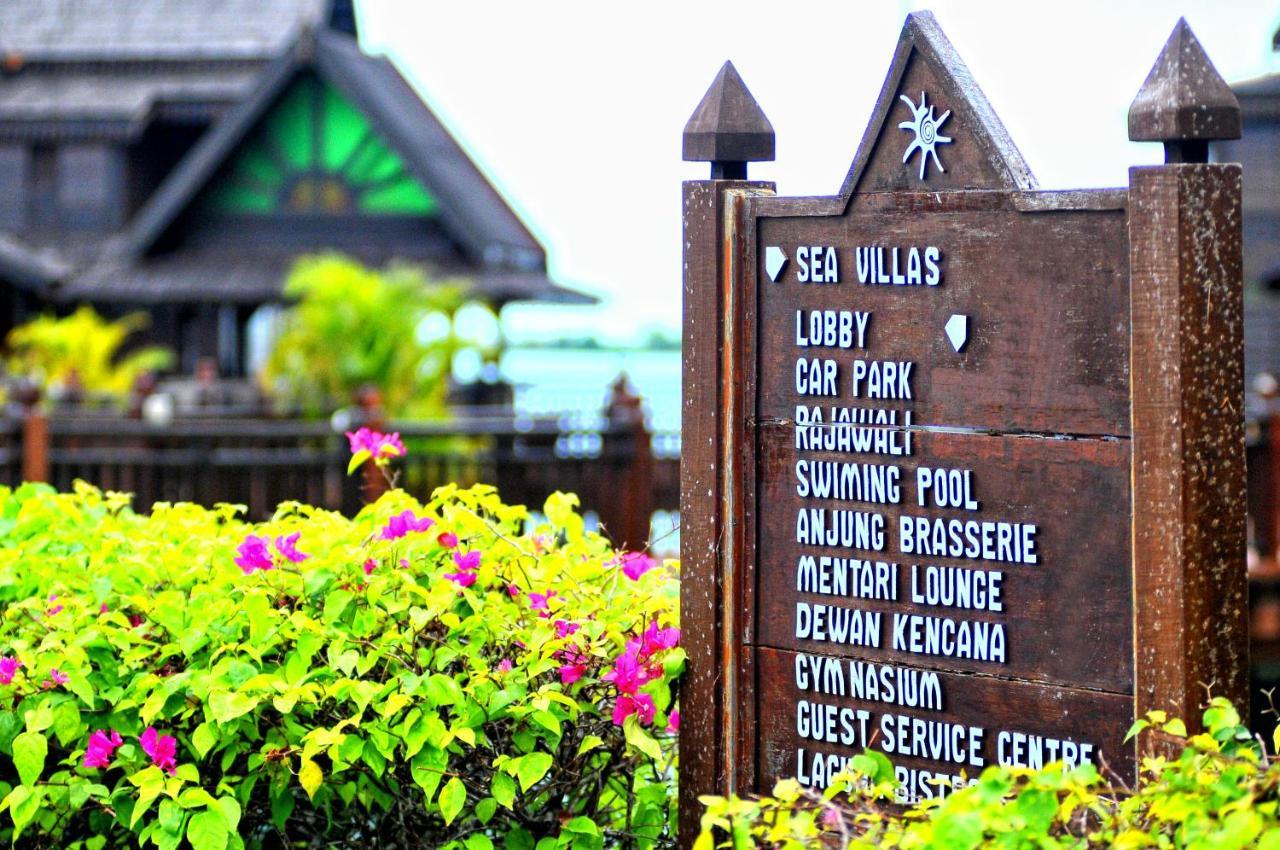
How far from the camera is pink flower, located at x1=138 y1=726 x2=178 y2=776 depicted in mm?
3781

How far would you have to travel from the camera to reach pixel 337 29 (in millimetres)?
32375

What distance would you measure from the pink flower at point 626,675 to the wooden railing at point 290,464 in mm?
8025

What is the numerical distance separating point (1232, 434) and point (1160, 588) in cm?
33

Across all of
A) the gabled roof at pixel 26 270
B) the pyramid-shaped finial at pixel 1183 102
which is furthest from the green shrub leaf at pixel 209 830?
the gabled roof at pixel 26 270

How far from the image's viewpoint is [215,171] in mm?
27094

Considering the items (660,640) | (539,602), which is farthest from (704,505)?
(539,602)

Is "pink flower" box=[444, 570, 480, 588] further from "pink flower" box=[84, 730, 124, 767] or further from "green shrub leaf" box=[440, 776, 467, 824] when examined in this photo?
"pink flower" box=[84, 730, 124, 767]

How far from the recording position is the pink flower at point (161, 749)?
12.4ft

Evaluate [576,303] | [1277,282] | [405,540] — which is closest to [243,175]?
[576,303]

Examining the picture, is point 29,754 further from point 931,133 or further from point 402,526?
point 931,133

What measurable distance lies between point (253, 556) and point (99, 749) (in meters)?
0.61

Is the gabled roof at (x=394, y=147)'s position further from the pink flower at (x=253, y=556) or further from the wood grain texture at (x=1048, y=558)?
the wood grain texture at (x=1048, y=558)

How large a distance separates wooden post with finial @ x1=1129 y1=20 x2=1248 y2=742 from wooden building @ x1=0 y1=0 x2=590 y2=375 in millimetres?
21607

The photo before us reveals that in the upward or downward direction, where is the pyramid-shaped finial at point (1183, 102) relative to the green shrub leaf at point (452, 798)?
upward
